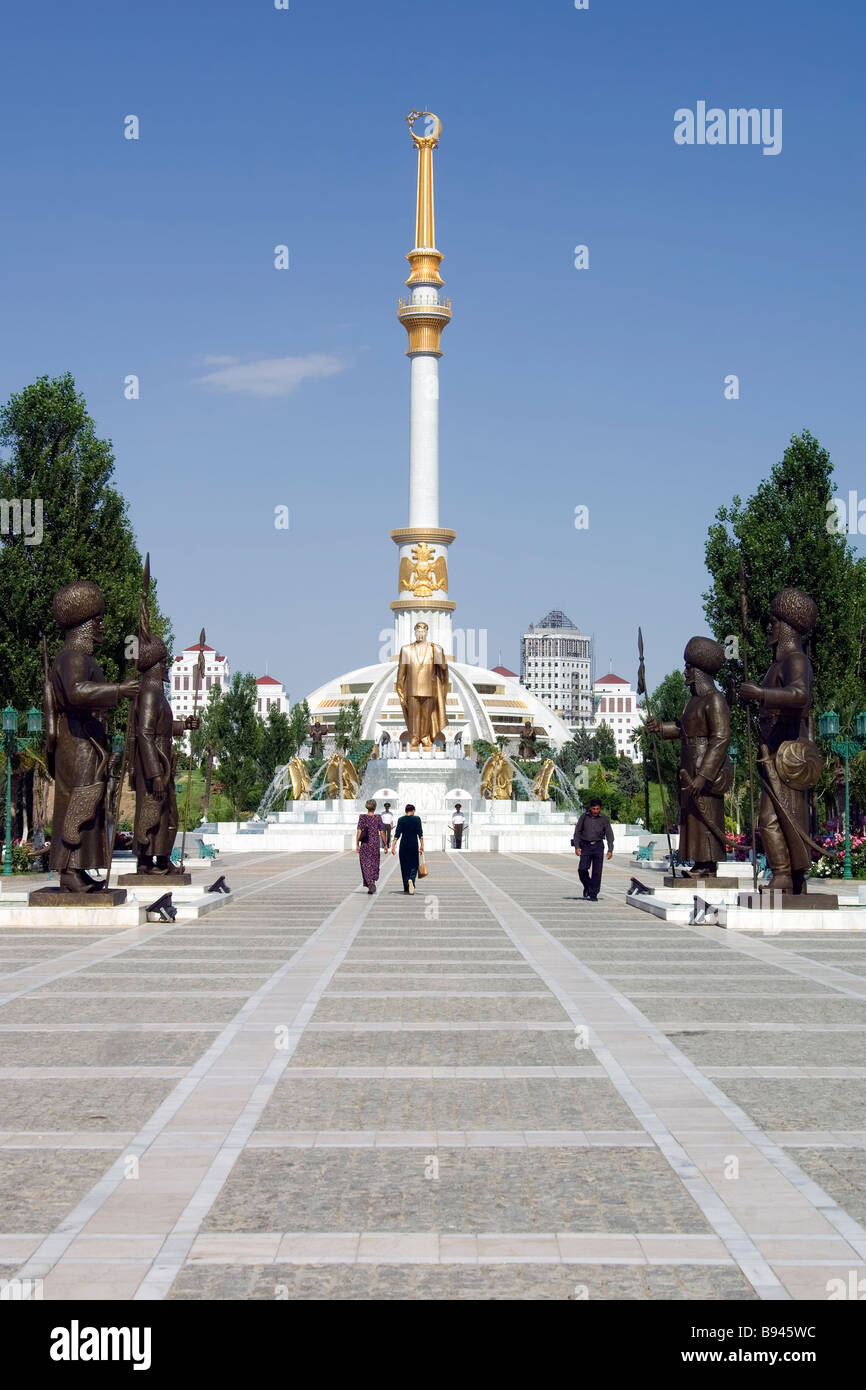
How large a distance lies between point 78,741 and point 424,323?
75.7 meters

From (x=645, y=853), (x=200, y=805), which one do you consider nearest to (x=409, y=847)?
(x=645, y=853)

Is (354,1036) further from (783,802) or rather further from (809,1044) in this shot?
(783,802)

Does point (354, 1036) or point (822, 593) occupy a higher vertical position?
point (822, 593)

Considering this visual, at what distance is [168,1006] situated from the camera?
39.9ft

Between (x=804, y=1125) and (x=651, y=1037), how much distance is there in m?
2.71

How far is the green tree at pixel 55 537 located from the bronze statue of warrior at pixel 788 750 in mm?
20478

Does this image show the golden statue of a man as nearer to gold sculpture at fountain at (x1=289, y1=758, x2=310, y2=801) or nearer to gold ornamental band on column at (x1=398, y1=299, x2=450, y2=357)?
gold sculpture at fountain at (x1=289, y1=758, x2=310, y2=801)

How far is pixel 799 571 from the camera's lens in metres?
38.3

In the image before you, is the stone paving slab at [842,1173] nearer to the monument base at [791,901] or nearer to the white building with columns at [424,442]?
the monument base at [791,901]

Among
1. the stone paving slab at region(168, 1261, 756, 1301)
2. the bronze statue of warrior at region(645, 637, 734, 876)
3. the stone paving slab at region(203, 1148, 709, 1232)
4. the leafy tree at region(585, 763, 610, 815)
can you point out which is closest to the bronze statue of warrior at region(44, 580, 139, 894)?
the bronze statue of warrior at region(645, 637, 734, 876)

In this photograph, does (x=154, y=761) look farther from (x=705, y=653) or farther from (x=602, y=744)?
(x=602, y=744)

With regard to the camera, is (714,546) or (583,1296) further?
(714,546)

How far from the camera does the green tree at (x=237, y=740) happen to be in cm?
6781
